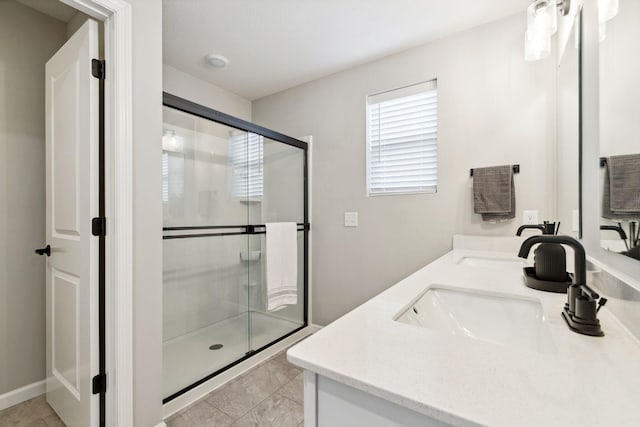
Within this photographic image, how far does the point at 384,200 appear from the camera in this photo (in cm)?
231

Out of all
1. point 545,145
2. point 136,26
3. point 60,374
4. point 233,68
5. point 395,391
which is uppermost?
point 233,68

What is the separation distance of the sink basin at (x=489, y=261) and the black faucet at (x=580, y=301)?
0.82 m

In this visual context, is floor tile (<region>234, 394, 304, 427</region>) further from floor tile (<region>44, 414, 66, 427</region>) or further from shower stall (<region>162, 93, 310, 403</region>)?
floor tile (<region>44, 414, 66, 427</region>)

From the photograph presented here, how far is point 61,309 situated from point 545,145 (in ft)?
9.76

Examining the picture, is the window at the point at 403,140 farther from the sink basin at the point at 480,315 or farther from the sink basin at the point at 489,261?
the sink basin at the point at 480,315

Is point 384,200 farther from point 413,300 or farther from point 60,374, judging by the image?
point 60,374

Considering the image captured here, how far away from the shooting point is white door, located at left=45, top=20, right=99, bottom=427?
128cm

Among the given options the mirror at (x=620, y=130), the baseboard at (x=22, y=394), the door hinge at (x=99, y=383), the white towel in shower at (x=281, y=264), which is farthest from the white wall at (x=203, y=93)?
the mirror at (x=620, y=130)

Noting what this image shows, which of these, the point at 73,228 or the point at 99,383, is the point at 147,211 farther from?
the point at 99,383

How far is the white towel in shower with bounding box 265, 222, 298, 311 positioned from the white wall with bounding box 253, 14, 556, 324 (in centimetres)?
36

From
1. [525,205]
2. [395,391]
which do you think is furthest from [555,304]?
[525,205]

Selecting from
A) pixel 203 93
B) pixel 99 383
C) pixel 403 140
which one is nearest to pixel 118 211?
pixel 99 383

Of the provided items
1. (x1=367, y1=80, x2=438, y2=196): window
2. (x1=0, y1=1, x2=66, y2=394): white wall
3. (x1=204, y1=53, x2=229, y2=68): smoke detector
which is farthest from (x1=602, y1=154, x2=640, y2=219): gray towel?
(x1=0, y1=1, x2=66, y2=394): white wall

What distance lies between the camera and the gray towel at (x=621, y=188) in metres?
0.64
